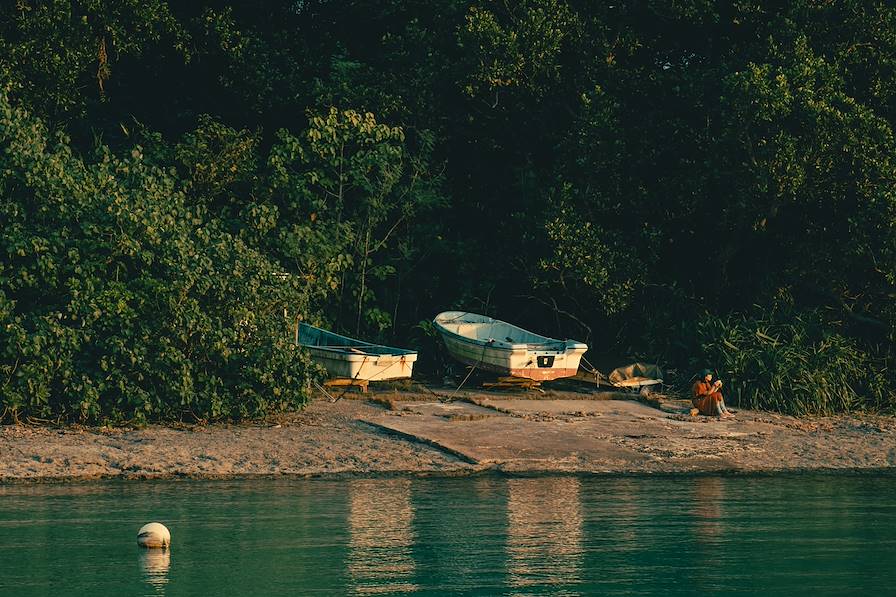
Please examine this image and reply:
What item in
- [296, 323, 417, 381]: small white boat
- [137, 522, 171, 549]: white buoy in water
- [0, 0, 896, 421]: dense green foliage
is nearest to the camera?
[137, 522, 171, 549]: white buoy in water

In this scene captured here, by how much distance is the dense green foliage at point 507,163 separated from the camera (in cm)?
2389

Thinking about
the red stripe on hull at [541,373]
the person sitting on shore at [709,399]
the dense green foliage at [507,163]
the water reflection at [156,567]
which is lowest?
the water reflection at [156,567]

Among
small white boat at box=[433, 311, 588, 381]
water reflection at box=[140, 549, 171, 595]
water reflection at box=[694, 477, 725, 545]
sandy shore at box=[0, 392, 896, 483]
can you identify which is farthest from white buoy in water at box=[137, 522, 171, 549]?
small white boat at box=[433, 311, 588, 381]

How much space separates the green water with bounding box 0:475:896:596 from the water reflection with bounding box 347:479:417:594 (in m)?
0.03

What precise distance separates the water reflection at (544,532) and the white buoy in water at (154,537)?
3262 millimetres

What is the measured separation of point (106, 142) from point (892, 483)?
16760mm

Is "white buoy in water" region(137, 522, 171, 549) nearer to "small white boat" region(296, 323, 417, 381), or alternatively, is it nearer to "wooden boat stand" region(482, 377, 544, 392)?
"small white boat" region(296, 323, 417, 381)

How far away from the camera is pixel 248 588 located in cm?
1189

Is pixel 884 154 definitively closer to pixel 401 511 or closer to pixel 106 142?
pixel 401 511

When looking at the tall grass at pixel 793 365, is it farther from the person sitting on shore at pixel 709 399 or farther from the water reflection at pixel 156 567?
the water reflection at pixel 156 567

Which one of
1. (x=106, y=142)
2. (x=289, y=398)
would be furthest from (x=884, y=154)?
(x=106, y=142)

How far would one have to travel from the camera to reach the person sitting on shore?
73.1 ft

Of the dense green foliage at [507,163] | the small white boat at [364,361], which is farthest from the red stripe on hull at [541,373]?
the dense green foliage at [507,163]

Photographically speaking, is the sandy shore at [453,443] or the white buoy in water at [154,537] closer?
the white buoy in water at [154,537]
